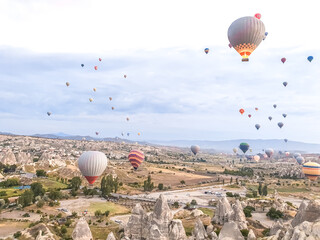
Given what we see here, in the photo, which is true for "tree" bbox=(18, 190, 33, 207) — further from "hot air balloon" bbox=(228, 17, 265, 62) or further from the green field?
"hot air balloon" bbox=(228, 17, 265, 62)

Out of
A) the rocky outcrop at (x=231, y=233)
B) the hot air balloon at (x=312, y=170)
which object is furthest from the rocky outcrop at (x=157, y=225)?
the hot air balloon at (x=312, y=170)

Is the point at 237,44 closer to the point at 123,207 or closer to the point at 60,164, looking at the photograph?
the point at 123,207

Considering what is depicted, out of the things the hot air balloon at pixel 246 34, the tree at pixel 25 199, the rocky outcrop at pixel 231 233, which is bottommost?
the tree at pixel 25 199

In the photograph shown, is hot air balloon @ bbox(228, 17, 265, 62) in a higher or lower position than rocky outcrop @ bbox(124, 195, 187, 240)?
higher

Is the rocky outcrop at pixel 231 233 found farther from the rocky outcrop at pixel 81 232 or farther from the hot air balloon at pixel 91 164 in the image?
the hot air balloon at pixel 91 164

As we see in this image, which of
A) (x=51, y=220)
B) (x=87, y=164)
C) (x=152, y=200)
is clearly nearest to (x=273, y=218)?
(x=152, y=200)

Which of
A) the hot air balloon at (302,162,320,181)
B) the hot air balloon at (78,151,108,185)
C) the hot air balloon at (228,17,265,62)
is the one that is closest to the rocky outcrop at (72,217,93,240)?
the hot air balloon at (78,151,108,185)
